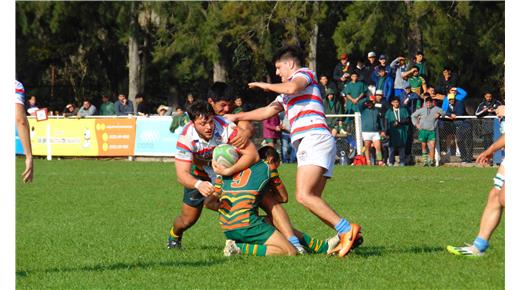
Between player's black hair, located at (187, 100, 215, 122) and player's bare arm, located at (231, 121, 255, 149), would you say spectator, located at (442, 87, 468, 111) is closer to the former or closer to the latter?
player's bare arm, located at (231, 121, 255, 149)

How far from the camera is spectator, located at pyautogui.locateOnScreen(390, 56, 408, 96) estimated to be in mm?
28250

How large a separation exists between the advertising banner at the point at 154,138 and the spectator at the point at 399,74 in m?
6.82

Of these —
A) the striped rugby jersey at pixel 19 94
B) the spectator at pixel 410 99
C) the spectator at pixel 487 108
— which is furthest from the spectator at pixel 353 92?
the striped rugby jersey at pixel 19 94

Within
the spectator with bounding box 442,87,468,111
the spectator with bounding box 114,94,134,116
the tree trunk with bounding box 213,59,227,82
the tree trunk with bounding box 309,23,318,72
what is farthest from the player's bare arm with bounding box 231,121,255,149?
the tree trunk with bounding box 213,59,227,82

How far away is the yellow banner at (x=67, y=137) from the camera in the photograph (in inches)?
1341

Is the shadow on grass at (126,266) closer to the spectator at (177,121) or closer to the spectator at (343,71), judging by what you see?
the spectator at (343,71)

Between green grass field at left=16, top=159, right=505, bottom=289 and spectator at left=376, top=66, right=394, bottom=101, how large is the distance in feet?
13.6

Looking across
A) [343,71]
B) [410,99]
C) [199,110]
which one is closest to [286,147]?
[343,71]

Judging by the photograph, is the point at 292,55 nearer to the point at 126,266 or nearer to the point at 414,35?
the point at 126,266

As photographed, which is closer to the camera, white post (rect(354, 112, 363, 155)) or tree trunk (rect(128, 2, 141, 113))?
white post (rect(354, 112, 363, 155))

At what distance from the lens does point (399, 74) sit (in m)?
28.4

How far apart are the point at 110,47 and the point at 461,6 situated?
871 inches

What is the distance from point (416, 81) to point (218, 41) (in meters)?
18.4
